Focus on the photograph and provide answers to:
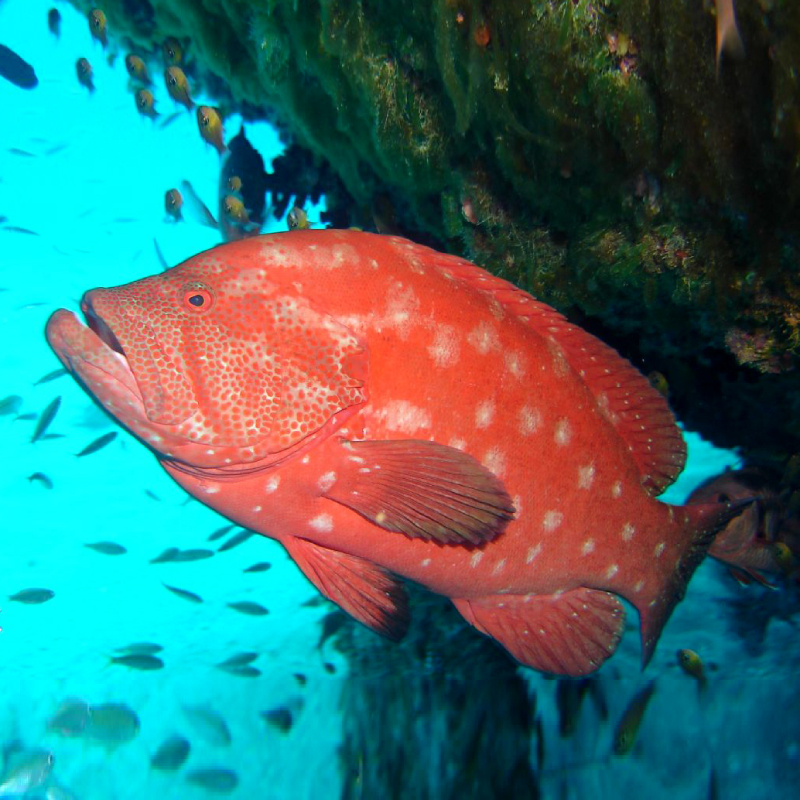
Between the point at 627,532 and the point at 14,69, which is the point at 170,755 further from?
the point at 14,69

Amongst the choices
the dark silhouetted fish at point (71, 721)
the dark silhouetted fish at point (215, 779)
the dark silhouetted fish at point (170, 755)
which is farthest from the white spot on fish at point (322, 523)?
the dark silhouetted fish at point (71, 721)

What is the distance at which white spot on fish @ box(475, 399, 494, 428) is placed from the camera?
2262 millimetres

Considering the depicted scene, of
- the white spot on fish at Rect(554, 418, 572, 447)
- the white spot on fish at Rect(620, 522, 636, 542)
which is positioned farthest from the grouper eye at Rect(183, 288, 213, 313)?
the white spot on fish at Rect(620, 522, 636, 542)

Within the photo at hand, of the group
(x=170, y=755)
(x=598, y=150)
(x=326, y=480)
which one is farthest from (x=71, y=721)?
(x=598, y=150)

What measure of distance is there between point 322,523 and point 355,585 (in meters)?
0.36

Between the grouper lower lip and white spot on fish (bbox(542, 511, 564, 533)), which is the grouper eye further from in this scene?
white spot on fish (bbox(542, 511, 564, 533))

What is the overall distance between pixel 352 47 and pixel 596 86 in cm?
194

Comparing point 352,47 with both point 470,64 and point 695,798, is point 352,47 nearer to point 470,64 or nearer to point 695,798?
point 470,64

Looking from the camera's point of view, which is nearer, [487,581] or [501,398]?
[501,398]

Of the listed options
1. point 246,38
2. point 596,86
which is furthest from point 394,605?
point 246,38

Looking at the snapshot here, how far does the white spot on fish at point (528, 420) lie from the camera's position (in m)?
2.35

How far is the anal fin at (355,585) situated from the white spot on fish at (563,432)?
43.0 inches

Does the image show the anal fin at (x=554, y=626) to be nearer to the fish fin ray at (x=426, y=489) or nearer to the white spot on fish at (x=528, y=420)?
the fish fin ray at (x=426, y=489)

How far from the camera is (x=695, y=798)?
8.93m
